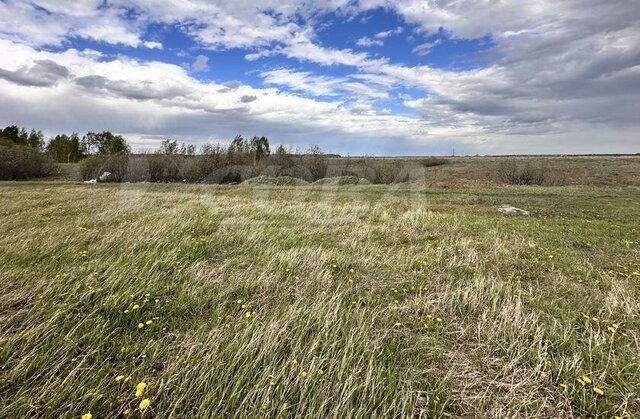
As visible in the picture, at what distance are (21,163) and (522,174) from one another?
59.3 meters

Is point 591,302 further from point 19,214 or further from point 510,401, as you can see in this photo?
point 19,214

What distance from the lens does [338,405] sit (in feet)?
9.36

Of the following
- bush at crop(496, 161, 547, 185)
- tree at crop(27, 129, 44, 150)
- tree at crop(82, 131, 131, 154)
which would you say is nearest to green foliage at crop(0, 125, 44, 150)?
tree at crop(27, 129, 44, 150)

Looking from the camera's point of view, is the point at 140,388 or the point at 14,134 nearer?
the point at 140,388

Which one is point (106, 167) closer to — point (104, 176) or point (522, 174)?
point (104, 176)

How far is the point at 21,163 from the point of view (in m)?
43.3

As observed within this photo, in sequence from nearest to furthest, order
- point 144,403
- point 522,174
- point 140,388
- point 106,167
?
point 144,403
point 140,388
point 522,174
point 106,167

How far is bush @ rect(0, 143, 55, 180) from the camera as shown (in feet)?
137

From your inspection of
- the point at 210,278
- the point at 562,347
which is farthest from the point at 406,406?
the point at 210,278

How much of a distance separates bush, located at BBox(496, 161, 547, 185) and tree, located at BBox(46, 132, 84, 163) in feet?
301

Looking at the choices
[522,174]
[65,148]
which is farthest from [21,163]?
[522,174]

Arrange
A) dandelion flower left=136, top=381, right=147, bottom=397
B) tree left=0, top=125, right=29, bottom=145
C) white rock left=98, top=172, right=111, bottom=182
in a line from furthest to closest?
1. tree left=0, top=125, right=29, bottom=145
2. white rock left=98, top=172, right=111, bottom=182
3. dandelion flower left=136, top=381, right=147, bottom=397

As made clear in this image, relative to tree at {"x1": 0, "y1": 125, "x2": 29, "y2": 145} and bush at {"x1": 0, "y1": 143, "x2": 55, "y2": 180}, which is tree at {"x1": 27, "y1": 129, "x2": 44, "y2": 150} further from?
bush at {"x1": 0, "y1": 143, "x2": 55, "y2": 180}

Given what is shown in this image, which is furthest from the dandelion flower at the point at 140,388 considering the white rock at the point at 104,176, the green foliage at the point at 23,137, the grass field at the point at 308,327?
the green foliage at the point at 23,137
